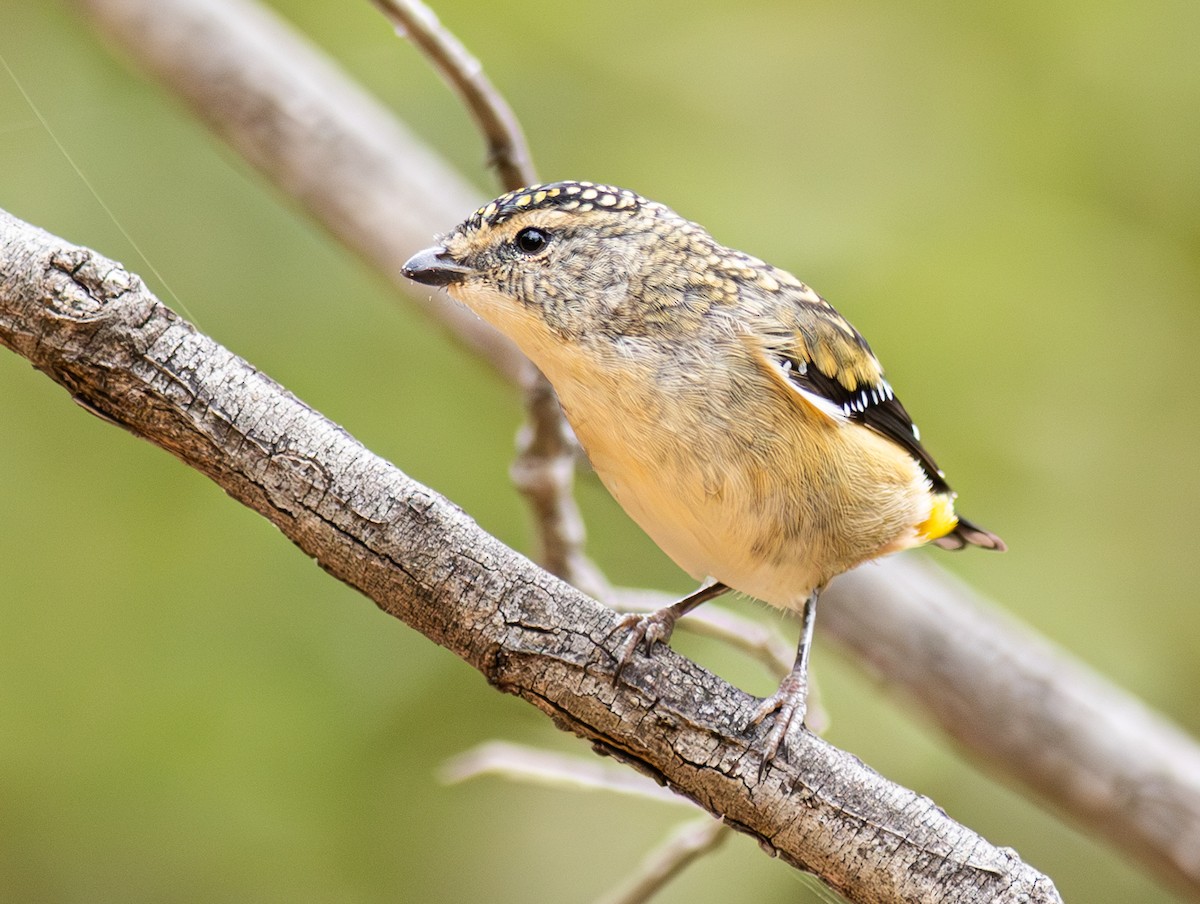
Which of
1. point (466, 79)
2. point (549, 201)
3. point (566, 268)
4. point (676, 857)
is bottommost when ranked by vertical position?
point (676, 857)

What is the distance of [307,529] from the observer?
1564mm

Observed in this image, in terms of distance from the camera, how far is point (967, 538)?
2.84m

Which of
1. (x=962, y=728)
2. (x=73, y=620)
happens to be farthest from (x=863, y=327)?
(x=73, y=620)

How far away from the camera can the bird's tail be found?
9.17 ft

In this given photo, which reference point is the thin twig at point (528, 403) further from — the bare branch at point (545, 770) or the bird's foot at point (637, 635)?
the bird's foot at point (637, 635)

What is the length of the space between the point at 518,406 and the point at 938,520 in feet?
4.85

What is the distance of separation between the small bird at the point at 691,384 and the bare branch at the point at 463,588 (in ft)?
0.82

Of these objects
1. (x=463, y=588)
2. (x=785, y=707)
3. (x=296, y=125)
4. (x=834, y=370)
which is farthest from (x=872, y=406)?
(x=296, y=125)

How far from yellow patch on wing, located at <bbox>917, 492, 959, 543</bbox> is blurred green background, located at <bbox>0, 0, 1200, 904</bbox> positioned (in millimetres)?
818

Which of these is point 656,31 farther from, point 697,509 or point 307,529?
point 307,529

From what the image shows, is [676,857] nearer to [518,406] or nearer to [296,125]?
[518,406]

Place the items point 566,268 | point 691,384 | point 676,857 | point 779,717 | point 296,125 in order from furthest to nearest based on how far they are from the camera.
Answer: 1. point 296,125
2. point 676,857
3. point 566,268
4. point 691,384
5. point 779,717

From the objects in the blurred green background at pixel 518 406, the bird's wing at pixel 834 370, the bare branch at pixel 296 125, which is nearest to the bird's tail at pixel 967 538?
the bird's wing at pixel 834 370

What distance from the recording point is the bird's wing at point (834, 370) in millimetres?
2197
